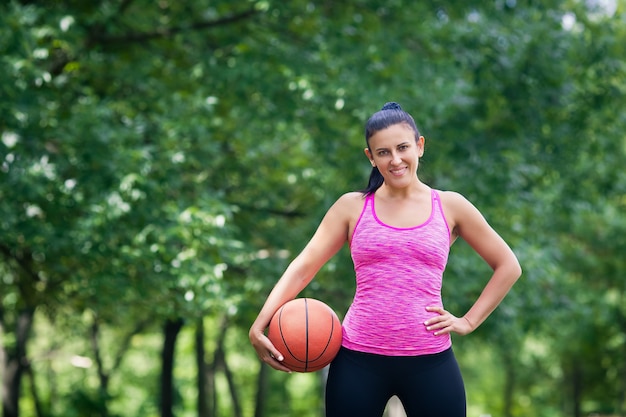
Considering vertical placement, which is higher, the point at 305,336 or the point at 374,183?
the point at 374,183

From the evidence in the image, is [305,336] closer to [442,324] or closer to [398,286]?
[398,286]

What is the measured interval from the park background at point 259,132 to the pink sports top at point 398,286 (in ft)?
16.1

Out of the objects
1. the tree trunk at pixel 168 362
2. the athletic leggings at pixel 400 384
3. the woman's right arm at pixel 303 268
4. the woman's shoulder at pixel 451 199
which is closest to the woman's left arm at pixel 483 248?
the woman's shoulder at pixel 451 199

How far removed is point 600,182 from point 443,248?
1001 centimetres

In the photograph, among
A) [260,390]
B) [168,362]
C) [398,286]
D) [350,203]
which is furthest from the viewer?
[260,390]

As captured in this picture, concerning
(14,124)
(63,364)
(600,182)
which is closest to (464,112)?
(600,182)

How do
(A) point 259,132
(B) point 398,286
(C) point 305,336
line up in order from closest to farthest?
(B) point 398,286 < (C) point 305,336 < (A) point 259,132

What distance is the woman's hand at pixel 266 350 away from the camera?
3680 millimetres

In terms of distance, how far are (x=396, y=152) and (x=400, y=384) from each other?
36.7 inches

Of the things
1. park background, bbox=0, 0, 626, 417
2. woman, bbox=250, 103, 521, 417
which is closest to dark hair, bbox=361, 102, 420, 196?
woman, bbox=250, 103, 521, 417

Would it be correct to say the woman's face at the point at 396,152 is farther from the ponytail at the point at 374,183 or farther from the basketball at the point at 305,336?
the basketball at the point at 305,336

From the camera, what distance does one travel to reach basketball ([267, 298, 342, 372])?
11.9ft

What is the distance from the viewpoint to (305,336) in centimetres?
363

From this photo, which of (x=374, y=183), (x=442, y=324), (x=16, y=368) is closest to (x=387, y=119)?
(x=374, y=183)
